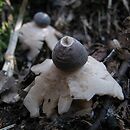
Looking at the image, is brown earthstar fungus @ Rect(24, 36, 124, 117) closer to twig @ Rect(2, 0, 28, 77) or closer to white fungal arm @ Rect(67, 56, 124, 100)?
white fungal arm @ Rect(67, 56, 124, 100)

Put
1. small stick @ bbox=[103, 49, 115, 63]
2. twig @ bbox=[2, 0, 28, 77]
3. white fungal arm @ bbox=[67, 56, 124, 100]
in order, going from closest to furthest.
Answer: white fungal arm @ bbox=[67, 56, 124, 100]
small stick @ bbox=[103, 49, 115, 63]
twig @ bbox=[2, 0, 28, 77]

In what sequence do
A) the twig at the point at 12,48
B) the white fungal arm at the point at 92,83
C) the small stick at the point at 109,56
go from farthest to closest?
the twig at the point at 12,48 < the small stick at the point at 109,56 < the white fungal arm at the point at 92,83

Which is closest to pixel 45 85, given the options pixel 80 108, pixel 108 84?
pixel 80 108

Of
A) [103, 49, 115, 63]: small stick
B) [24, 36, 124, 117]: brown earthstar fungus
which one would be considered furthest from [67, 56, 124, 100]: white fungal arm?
[103, 49, 115, 63]: small stick

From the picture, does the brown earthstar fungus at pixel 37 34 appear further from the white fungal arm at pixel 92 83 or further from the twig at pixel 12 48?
the white fungal arm at pixel 92 83

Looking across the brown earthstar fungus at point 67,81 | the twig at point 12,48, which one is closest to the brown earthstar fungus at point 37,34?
the twig at point 12,48

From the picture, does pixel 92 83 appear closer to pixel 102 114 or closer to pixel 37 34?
pixel 102 114

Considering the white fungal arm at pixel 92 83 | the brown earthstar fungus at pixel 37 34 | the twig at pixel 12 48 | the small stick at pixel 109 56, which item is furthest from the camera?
the brown earthstar fungus at pixel 37 34
